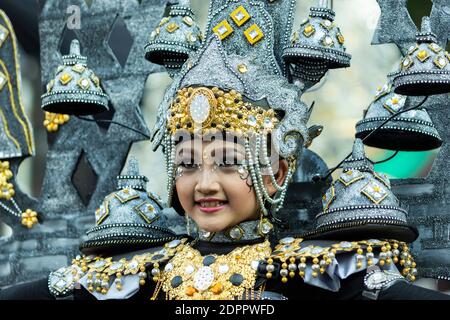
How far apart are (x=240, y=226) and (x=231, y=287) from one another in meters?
0.35

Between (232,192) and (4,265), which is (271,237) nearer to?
(232,192)

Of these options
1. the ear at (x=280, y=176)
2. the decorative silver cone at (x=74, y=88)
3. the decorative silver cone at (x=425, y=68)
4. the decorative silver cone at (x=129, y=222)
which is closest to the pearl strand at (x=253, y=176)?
the ear at (x=280, y=176)

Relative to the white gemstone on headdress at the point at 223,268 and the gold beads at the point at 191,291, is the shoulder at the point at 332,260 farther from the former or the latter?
the gold beads at the point at 191,291

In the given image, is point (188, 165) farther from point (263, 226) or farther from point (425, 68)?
point (425, 68)

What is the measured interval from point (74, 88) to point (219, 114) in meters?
1.13

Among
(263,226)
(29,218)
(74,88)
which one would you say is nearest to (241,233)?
(263,226)

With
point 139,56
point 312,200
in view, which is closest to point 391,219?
point 312,200

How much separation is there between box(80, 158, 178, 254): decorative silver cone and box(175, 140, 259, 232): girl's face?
0.47 m

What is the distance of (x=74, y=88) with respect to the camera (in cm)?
657

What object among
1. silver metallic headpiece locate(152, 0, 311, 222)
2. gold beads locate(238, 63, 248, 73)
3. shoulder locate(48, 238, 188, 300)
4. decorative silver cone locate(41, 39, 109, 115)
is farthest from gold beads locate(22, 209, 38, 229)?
gold beads locate(238, 63, 248, 73)

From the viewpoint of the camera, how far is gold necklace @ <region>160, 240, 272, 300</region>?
566 centimetres

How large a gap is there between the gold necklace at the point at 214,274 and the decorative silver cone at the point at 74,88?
1152 mm

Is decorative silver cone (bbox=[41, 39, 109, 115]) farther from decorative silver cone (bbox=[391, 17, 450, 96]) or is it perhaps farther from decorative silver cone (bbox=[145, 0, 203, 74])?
decorative silver cone (bbox=[391, 17, 450, 96])

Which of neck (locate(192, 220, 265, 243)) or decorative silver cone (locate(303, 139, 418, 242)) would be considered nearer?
decorative silver cone (locate(303, 139, 418, 242))
